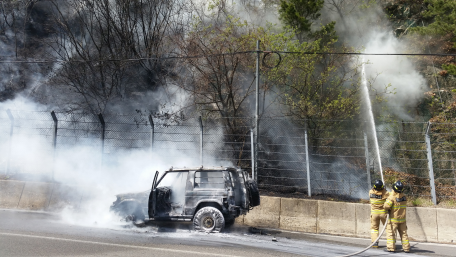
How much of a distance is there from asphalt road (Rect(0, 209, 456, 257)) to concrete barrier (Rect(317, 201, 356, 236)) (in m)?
0.37

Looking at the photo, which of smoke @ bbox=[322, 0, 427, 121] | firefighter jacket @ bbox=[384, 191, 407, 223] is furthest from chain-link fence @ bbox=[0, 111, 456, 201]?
firefighter jacket @ bbox=[384, 191, 407, 223]

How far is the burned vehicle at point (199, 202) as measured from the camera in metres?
8.21

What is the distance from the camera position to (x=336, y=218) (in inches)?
364

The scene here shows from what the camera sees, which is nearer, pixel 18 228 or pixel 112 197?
pixel 18 228

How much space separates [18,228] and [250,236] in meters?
5.06

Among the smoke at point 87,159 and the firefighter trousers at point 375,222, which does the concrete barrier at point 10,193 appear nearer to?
the smoke at point 87,159

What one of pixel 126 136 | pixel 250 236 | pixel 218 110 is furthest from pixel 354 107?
pixel 126 136

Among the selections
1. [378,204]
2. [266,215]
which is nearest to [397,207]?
[378,204]

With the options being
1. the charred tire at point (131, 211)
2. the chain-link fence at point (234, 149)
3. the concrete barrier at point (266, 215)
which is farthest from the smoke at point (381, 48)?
the charred tire at point (131, 211)

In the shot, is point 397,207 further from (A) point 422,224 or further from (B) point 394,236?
(A) point 422,224

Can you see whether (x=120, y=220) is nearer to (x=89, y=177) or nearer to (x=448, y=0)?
(x=89, y=177)

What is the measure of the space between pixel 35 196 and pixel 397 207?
1010 cm

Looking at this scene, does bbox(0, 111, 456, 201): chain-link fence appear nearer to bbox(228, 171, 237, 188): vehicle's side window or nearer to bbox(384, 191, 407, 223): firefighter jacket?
bbox(228, 171, 237, 188): vehicle's side window

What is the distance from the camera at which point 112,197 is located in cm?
1024
